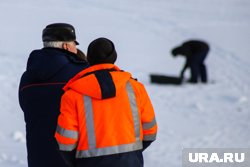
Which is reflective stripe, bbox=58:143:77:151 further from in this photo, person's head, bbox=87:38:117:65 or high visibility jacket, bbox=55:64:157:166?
person's head, bbox=87:38:117:65

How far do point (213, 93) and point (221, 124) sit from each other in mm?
1703

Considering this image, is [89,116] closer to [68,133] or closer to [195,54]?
[68,133]

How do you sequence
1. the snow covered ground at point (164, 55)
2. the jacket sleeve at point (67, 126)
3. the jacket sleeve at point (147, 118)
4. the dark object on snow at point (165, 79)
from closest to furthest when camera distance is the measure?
the jacket sleeve at point (67, 126) → the jacket sleeve at point (147, 118) → the snow covered ground at point (164, 55) → the dark object on snow at point (165, 79)

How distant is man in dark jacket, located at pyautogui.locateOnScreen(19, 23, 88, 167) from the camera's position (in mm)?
2803

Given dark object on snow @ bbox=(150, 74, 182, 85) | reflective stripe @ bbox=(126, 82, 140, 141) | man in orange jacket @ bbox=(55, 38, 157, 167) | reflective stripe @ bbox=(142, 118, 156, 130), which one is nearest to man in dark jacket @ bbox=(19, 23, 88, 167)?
man in orange jacket @ bbox=(55, 38, 157, 167)

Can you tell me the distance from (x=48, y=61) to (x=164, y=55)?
9085 mm

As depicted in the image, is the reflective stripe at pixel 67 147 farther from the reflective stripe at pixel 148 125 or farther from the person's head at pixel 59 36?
the person's head at pixel 59 36

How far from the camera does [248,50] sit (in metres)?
12.5

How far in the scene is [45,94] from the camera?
111 inches

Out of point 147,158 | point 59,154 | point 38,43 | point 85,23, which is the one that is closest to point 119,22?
point 85,23

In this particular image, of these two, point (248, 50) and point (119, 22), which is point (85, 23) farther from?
point (248, 50)

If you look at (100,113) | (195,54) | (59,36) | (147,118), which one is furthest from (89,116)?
(195,54)

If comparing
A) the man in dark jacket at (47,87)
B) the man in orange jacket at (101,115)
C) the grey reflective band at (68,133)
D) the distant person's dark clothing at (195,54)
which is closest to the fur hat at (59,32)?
the man in dark jacket at (47,87)

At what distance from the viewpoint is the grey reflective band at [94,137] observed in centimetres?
254
